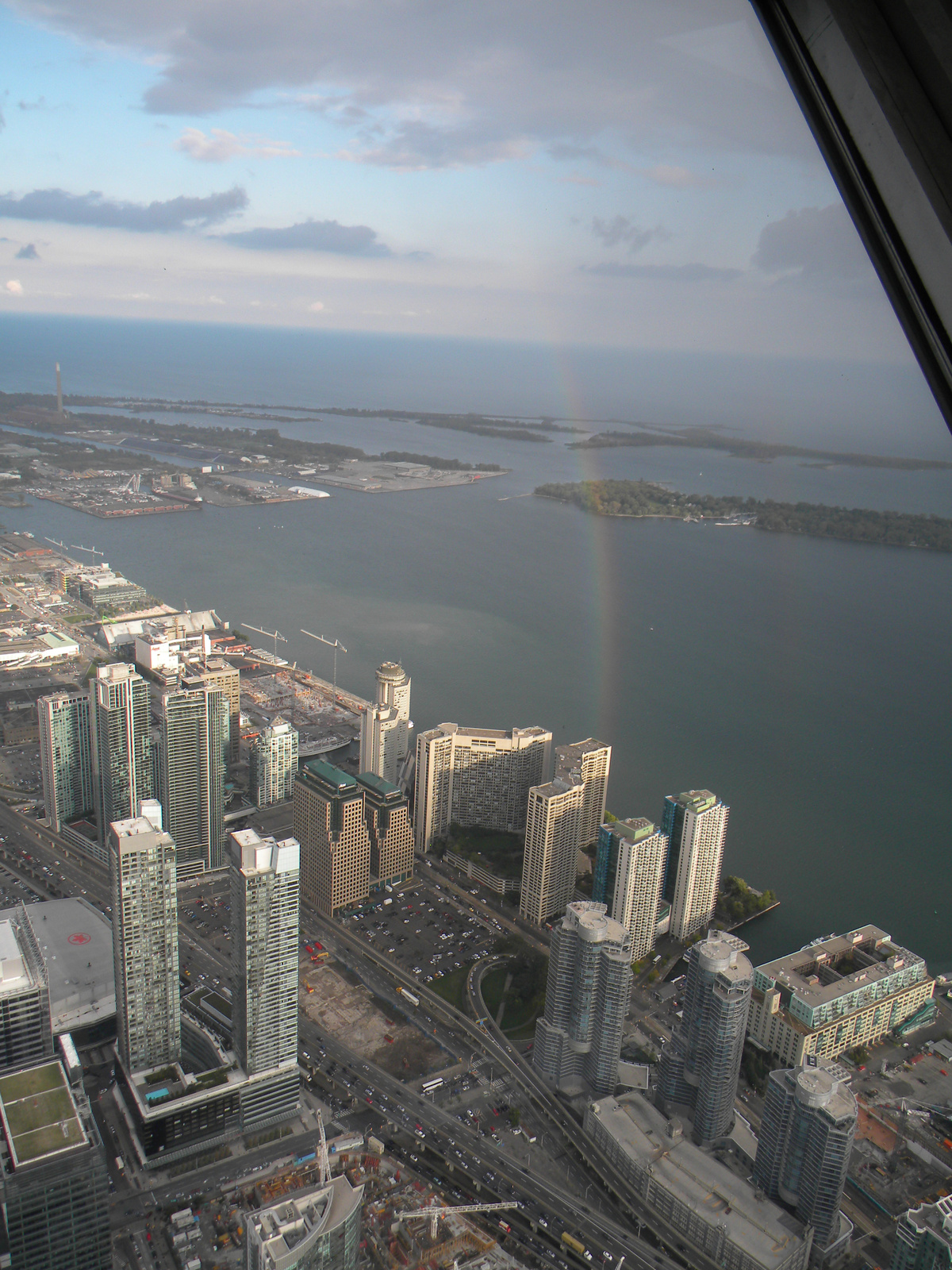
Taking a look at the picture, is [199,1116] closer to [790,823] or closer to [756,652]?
[790,823]

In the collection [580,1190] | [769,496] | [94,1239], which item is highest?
[769,496]

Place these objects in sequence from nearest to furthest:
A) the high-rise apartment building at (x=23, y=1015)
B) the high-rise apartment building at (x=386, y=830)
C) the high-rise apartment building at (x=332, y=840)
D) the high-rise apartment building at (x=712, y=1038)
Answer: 1. the high-rise apartment building at (x=23, y=1015)
2. the high-rise apartment building at (x=712, y=1038)
3. the high-rise apartment building at (x=332, y=840)
4. the high-rise apartment building at (x=386, y=830)

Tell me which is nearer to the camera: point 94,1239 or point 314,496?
point 94,1239

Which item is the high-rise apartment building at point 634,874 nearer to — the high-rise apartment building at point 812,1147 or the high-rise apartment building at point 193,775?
the high-rise apartment building at point 812,1147

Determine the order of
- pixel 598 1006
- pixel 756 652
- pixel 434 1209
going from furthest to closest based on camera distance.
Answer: pixel 756 652, pixel 598 1006, pixel 434 1209

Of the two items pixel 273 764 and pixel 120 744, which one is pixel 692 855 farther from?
pixel 120 744

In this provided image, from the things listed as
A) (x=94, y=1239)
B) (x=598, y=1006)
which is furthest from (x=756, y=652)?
(x=94, y=1239)

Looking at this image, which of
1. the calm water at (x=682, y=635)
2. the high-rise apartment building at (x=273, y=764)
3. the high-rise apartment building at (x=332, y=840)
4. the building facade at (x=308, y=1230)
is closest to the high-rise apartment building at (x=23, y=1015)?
the building facade at (x=308, y=1230)

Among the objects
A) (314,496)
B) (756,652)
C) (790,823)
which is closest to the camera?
(790,823)
